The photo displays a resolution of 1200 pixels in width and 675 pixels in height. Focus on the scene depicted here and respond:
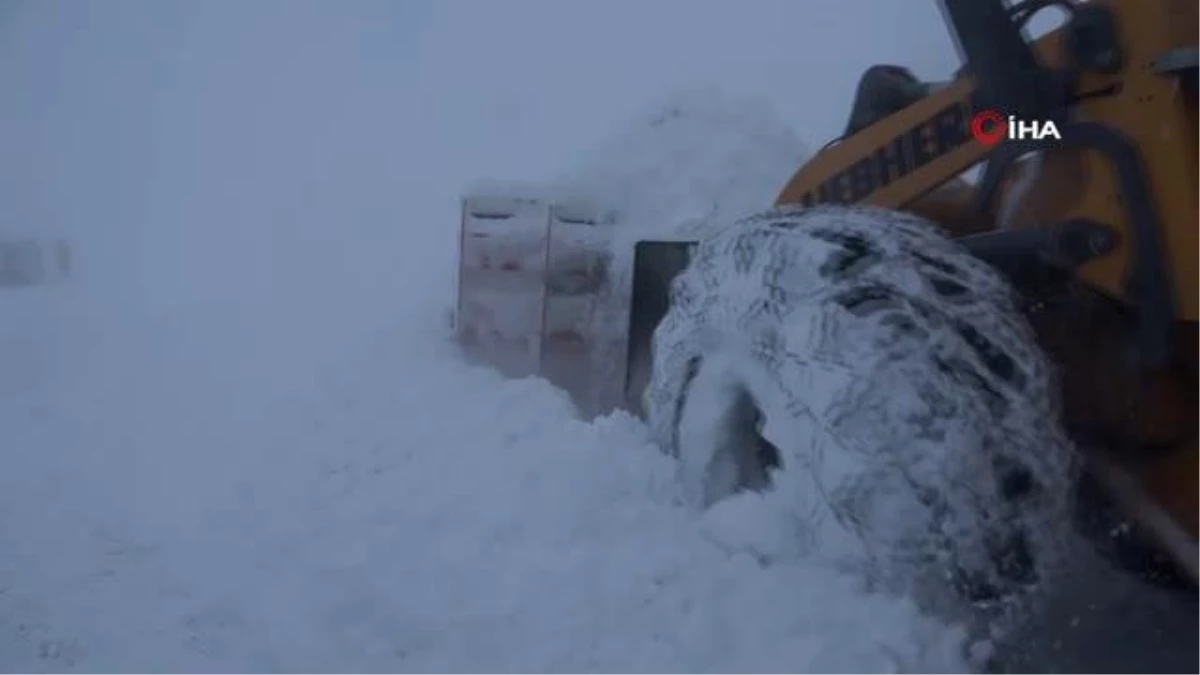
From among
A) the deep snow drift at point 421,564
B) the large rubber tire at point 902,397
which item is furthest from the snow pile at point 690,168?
the large rubber tire at point 902,397

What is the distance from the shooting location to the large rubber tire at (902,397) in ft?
8.60

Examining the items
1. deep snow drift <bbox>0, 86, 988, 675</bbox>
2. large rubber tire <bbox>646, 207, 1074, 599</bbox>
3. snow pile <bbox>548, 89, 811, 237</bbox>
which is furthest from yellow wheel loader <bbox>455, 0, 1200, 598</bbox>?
snow pile <bbox>548, 89, 811, 237</bbox>

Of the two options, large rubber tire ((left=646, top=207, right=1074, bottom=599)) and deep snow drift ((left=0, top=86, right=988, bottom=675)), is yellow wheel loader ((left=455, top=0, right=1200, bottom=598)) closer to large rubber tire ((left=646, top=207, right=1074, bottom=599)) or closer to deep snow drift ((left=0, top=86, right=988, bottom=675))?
large rubber tire ((left=646, top=207, right=1074, bottom=599))

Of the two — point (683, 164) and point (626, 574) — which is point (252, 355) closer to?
point (683, 164)

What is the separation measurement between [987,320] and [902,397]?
0.27 m

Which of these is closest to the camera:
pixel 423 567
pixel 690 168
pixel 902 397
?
→ pixel 902 397

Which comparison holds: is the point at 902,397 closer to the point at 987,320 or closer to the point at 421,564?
the point at 987,320

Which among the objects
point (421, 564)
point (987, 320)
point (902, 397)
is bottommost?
point (421, 564)

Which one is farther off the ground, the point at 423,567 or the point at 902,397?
the point at 902,397

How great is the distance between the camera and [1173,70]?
272 centimetres

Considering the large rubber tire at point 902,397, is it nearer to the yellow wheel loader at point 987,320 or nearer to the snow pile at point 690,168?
the yellow wheel loader at point 987,320

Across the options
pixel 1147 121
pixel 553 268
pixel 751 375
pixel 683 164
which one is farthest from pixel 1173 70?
pixel 683 164

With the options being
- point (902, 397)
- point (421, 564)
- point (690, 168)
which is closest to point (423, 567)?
point (421, 564)

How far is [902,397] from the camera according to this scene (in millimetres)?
2707
